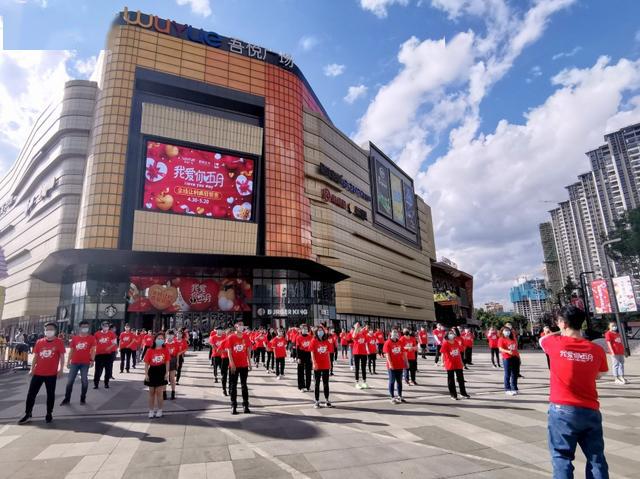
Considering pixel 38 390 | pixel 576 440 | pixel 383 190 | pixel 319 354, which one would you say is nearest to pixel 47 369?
pixel 38 390

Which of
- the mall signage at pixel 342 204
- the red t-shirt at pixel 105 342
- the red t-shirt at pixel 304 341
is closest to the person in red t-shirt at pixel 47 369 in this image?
the red t-shirt at pixel 105 342

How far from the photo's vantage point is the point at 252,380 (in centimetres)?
1523

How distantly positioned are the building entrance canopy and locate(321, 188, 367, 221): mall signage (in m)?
21.6

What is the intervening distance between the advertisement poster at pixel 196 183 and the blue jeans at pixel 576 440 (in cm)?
4827

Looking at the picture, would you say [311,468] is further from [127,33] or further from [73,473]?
[127,33]

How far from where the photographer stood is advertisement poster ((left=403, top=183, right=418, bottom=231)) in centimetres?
9988

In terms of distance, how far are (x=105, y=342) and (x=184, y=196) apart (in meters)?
37.1

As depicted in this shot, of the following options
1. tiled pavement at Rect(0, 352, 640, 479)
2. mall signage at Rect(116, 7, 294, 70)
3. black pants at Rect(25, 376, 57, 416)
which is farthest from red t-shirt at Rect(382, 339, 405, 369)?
mall signage at Rect(116, 7, 294, 70)

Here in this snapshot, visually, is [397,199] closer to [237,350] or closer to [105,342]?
[105,342]

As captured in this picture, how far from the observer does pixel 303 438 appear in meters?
6.98

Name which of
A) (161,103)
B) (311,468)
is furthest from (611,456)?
(161,103)

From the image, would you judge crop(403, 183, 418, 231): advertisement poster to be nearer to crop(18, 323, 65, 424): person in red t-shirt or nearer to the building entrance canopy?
the building entrance canopy

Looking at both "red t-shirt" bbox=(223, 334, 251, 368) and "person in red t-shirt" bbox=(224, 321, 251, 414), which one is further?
"red t-shirt" bbox=(223, 334, 251, 368)

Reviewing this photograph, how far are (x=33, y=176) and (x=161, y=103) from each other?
34.5 meters
